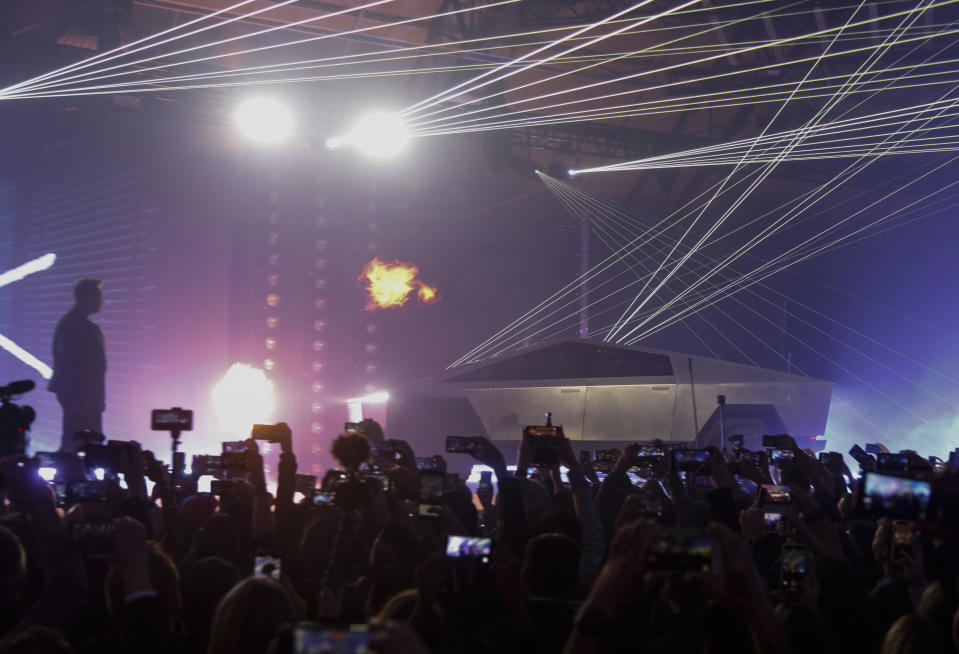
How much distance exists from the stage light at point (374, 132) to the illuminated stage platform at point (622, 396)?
3.92 meters

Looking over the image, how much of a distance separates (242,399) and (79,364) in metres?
8.38

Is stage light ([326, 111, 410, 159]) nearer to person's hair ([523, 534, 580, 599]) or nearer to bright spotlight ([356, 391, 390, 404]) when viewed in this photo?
bright spotlight ([356, 391, 390, 404])

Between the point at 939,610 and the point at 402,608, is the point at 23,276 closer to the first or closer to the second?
the point at 402,608

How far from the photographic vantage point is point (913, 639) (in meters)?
2.35

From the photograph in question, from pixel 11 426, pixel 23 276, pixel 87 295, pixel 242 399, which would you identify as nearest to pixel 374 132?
pixel 242 399

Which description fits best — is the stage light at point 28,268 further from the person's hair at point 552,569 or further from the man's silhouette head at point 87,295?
the person's hair at point 552,569

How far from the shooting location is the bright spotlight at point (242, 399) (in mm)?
15180

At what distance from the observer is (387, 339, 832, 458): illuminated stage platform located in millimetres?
12844

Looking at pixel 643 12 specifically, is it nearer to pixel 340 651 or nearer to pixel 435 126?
pixel 435 126

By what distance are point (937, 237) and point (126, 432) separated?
14.7m

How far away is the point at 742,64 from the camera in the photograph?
12305mm

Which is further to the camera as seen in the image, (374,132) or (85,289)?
(374,132)

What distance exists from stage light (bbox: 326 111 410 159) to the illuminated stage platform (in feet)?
12.8

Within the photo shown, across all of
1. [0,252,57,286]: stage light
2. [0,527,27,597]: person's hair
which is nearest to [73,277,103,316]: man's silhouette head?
[0,527,27,597]: person's hair
